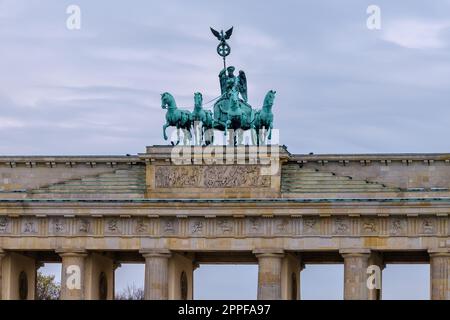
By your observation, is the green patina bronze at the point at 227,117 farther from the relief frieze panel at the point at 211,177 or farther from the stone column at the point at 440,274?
the stone column at the point at 440,274

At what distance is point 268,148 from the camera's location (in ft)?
248

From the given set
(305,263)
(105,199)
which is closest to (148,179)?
(105,199)

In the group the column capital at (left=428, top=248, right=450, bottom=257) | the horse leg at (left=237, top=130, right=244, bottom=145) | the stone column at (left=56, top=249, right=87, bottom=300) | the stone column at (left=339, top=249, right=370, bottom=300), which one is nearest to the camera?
the column capital at (left=428, top=248, right=450, bottom=257)

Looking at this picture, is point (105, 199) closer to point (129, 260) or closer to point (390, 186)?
point (129, 260)

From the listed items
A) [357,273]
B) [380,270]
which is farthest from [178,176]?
[380,270]

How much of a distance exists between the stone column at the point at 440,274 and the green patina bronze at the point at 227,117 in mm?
9300

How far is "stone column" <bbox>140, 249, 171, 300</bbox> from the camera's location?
75.7 metres

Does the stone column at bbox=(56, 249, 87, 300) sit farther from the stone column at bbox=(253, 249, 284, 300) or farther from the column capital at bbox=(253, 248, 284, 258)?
the column capital at bbox=(253, 248, 284, 258)

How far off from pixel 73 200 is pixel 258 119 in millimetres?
9172

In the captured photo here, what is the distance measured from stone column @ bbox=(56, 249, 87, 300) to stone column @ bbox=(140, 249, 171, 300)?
286cm

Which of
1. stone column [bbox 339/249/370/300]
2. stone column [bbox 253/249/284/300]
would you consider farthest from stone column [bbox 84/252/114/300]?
stone column [bbox 339/249/370/300]

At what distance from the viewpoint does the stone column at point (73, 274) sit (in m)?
75.6

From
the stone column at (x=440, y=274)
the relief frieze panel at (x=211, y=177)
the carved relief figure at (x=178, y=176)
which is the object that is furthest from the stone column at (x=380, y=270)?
the carved relief figure at (x=178, y=176)

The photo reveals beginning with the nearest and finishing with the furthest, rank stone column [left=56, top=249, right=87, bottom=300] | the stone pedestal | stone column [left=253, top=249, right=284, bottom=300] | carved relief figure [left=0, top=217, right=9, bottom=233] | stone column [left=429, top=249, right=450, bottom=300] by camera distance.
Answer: stone column [left=429, top=249, right=450, bottom=300], stone column [left=253, top=249, right=284, bottom=300], stone column [left=56, top=249, right=87, bottom=300], carved relief figure [left=0, top=217, right=9, bottom=233], the stone pedestal
